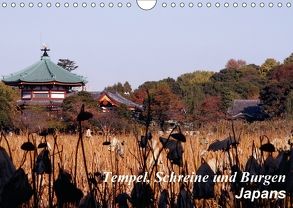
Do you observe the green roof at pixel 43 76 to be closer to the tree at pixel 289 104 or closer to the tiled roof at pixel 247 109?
the tiled roof at pixel 247 109

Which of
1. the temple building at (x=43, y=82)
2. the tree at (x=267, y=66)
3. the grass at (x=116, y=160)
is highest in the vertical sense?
the tree at (x=267, y=66)

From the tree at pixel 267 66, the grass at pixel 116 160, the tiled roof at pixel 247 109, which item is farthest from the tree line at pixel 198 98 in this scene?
the grass at pixel 116 160

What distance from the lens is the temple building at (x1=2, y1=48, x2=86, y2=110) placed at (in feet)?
65.4

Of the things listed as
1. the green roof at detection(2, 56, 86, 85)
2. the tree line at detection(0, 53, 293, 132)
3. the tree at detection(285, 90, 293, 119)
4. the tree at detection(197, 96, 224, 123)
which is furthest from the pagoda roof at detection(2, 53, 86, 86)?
the tree at detection(285, 90, 293, 119)

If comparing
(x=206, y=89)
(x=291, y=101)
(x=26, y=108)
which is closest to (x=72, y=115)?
(x=26, y=108)

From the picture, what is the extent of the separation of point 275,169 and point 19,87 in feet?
67.5

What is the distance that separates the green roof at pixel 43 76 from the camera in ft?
65.2

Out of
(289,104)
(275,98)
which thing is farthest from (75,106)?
(275,98)

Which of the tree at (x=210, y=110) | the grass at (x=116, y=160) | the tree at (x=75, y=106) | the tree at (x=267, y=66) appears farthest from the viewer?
the tree at (x=267, y=66)

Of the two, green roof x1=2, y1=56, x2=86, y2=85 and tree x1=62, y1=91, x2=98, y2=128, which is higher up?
green roof x1=2, y1=56, x2=86, y2=85

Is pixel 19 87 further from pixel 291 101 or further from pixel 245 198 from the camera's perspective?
pixel 245 198

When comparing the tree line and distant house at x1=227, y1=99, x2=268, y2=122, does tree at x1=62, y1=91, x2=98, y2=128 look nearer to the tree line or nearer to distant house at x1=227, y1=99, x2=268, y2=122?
the tree line

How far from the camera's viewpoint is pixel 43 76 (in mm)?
20359

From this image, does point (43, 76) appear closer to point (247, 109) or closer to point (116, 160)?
point (247, 109)
